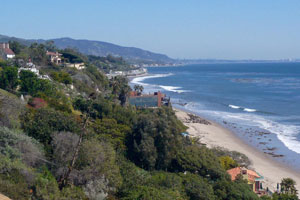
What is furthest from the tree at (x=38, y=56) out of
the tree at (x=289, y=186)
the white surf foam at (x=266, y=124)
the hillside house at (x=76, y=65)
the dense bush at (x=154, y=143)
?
the tree at (x=289, y=186)

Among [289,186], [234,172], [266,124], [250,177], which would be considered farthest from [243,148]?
[289,186]

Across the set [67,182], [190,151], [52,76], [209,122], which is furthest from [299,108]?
[67,182]

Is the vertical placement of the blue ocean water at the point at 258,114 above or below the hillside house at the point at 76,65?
below

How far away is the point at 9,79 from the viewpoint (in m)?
29.8

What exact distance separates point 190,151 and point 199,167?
1.52m

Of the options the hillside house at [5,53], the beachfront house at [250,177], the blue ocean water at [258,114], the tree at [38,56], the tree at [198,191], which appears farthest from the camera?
the tree at [38,56]

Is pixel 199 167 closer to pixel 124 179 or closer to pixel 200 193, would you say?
pixel 200 193

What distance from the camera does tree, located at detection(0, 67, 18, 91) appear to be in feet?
96.8

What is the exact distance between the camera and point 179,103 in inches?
2480

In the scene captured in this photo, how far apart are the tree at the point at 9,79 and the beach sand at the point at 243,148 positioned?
1751cm

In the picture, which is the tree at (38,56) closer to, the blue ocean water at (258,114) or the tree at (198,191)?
the blue ocean water at (258,114)

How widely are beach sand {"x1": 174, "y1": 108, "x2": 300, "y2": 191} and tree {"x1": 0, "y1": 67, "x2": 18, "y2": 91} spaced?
690 inches

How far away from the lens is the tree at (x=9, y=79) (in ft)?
96.8

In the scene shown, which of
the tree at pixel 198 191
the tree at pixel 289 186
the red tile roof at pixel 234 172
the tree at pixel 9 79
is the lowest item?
the tree at pixel 289 186
